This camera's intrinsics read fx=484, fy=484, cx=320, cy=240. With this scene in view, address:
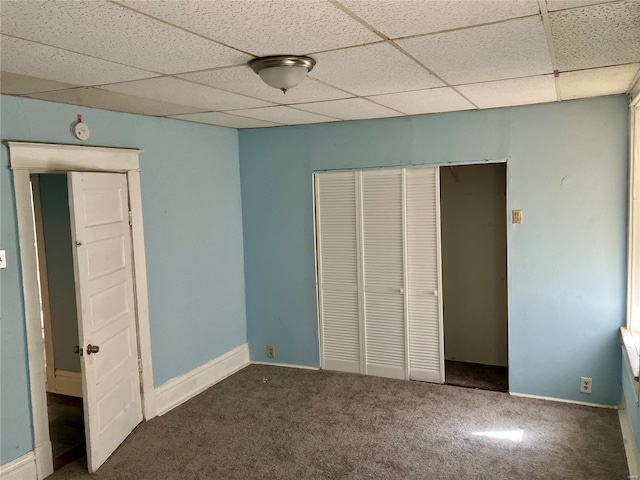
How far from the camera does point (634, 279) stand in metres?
3.41

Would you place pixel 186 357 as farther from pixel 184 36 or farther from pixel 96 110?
pixel 184 36

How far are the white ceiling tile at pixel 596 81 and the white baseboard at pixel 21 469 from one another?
3792 mm

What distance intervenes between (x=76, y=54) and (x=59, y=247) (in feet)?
9.12

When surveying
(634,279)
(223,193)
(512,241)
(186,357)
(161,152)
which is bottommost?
(186,357)

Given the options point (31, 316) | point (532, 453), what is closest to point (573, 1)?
point (532, 453)

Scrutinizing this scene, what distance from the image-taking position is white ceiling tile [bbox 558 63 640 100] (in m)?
2.63

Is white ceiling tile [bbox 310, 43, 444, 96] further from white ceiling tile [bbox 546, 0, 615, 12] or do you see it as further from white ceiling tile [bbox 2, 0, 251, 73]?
white ceiling tile [bbox 546, 0, 615, 12]

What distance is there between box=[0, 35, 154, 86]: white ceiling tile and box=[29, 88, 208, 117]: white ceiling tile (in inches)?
10.5

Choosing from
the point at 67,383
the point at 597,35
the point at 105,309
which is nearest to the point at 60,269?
the point at 67,383

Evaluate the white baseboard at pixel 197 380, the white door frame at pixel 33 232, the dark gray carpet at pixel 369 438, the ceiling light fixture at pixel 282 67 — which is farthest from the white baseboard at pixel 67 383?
the ceiling light fixture at pixel 282 67

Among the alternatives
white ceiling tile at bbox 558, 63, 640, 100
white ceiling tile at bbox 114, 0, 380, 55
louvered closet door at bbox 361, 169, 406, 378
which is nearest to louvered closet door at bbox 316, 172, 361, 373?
louvered closet door at bbox 361, 169, 406, 378

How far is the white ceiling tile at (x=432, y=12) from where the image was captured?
1562 millimetres

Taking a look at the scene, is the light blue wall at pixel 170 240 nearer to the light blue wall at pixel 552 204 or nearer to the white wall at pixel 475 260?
the light blue wall at pixel 552 204

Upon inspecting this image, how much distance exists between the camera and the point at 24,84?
8.19ft
